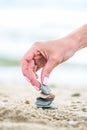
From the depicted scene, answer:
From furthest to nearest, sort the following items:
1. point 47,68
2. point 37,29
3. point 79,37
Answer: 1. point 37,29
2. point 79,37
3. point 47,68

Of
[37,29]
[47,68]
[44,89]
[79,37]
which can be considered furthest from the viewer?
[37,29]

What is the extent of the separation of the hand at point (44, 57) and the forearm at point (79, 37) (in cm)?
9

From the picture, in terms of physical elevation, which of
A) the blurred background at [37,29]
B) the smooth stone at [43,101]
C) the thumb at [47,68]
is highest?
the blurred background at [37,29]

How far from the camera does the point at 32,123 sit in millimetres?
3668

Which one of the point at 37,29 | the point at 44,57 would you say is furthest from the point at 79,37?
the point at 37,29

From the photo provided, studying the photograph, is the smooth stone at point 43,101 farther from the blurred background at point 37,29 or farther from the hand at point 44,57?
the blurred background at point 37,29

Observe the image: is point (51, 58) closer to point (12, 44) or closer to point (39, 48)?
point (39, 48)

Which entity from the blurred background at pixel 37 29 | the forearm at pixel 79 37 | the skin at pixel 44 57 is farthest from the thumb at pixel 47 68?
the blurred background at pixel 37 29

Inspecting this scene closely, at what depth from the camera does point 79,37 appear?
4.10 m

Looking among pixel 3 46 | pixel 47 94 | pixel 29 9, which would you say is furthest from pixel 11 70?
pixel 29 9

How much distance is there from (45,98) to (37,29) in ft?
56.1

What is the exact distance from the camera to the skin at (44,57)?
3.79m

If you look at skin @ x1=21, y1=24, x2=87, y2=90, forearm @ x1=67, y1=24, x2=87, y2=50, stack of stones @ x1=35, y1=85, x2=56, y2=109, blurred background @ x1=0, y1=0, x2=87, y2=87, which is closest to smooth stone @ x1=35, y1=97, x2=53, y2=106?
stack of stones @ x1=35, y1=85, x2=56, y2=109

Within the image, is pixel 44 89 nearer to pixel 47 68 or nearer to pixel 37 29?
pixel 47 68
